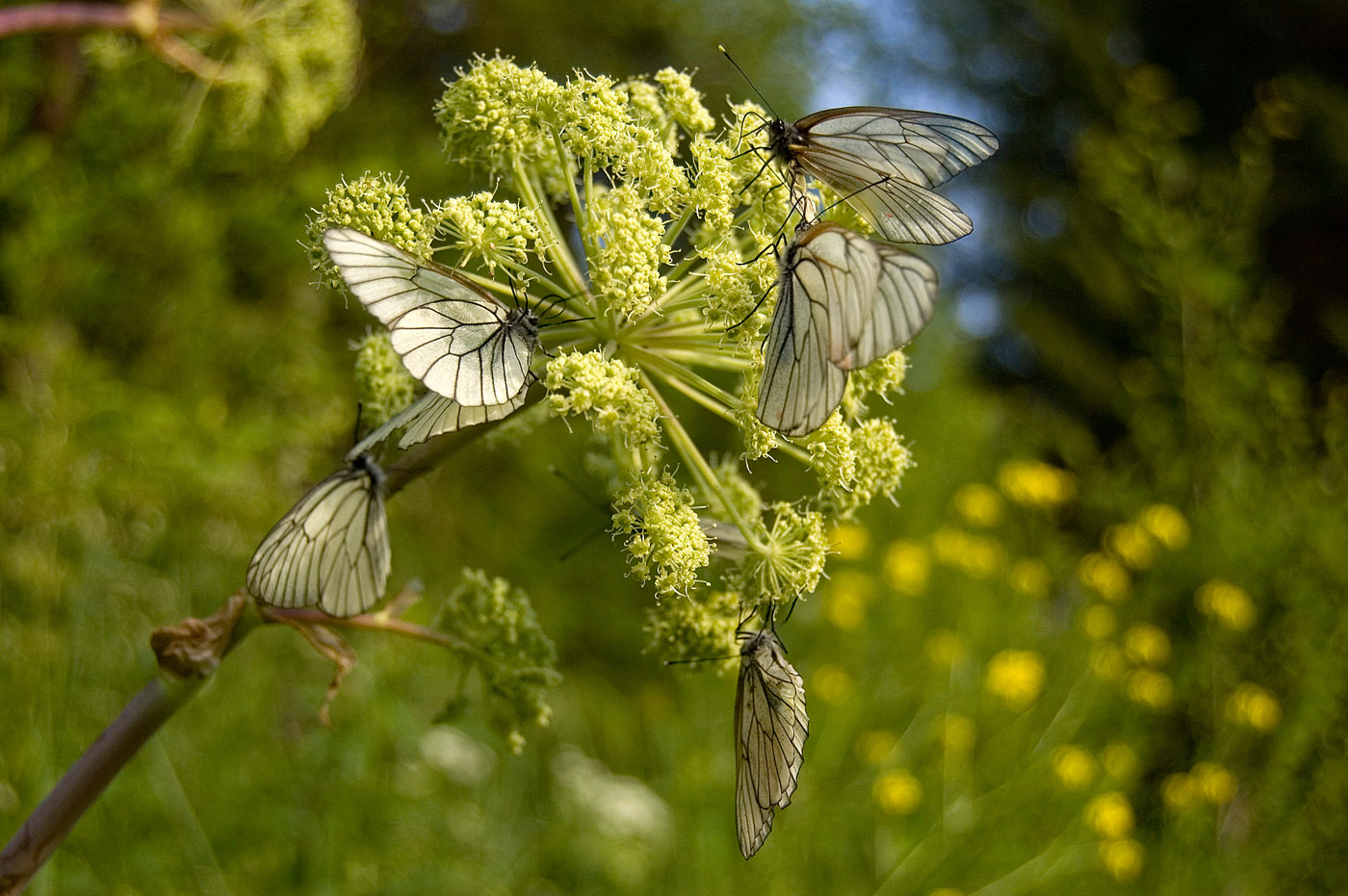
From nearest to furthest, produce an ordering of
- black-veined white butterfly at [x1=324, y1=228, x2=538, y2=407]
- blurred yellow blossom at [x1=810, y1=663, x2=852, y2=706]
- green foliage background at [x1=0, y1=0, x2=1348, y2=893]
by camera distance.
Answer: black-veined white butterfly at [x1=324, y1=228, x2=538, y2=407]
green foliage background at [x1=0, y1=0, x2=1348, y2=893]
blurred yellow blossom at [x1=810, y1=663, x2=852, y2=706]

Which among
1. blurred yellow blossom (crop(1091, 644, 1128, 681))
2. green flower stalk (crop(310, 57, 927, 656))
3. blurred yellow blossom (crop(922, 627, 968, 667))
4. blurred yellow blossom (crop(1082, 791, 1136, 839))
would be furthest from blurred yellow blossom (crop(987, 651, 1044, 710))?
green flower stalk (crop(310, 57, 927, 656))

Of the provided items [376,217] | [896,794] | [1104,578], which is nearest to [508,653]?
[376,217]

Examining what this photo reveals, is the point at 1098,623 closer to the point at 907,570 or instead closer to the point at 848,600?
the point at 907,570

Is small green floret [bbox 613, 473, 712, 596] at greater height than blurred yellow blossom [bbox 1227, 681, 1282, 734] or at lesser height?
greater

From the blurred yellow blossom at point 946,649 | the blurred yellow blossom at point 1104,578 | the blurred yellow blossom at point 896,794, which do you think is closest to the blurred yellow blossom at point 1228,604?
the blurred yellow blossom at point 1104,578

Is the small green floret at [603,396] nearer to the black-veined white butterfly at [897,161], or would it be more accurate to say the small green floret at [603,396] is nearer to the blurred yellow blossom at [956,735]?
the black-veined white butterfly at [897,161]

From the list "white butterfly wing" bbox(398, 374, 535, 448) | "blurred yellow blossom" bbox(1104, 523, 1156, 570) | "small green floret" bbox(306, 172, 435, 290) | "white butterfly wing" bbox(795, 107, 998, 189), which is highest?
"white butterfly wing" bbox(795, 107, 998, 189)

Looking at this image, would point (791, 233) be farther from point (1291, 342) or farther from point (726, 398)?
point (1291, 342)

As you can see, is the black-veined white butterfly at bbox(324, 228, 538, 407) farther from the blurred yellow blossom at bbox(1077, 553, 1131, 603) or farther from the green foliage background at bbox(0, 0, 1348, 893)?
the blurred yellow blossom at bbox(1077, 553, 1131, 603)
